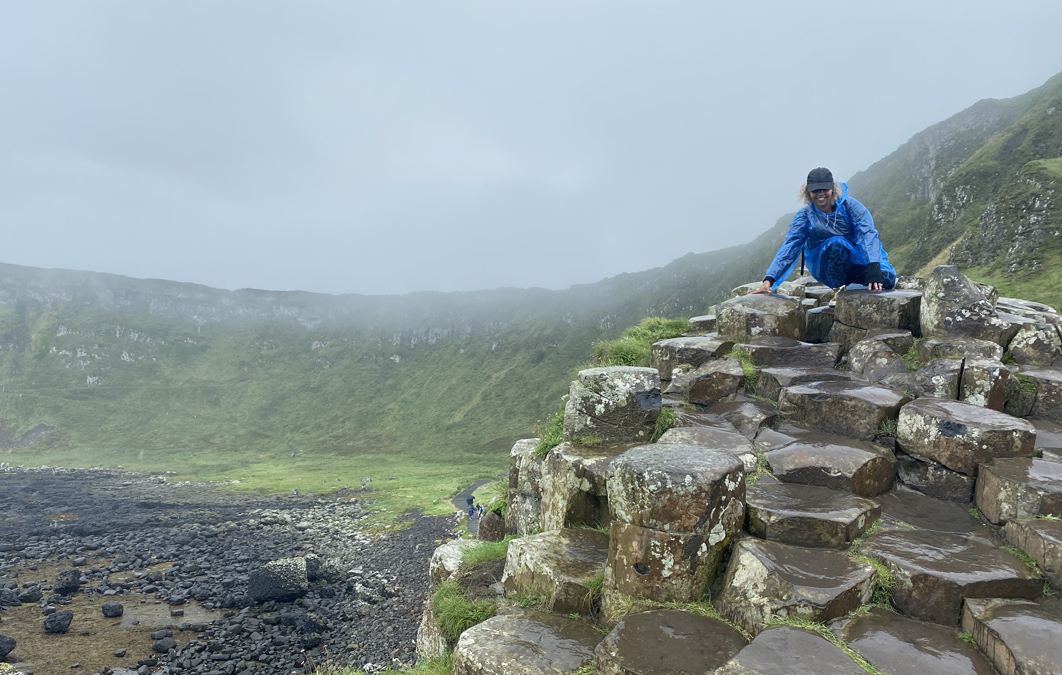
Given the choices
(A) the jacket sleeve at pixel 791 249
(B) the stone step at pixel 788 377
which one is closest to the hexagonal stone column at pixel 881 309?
(A) the jacket sleeve at pixel 791 249

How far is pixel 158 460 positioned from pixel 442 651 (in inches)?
5237

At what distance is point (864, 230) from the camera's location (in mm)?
11609

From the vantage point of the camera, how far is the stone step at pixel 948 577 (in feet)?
16.2

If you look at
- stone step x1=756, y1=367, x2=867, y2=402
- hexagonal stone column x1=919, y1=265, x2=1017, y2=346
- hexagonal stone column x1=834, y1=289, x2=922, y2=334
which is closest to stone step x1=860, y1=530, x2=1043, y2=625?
stone step x1=756, y1=367, x2=867, y2=402

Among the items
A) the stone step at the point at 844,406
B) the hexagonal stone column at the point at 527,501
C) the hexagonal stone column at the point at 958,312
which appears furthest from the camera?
the hexagonal stone column at the point at 527,501

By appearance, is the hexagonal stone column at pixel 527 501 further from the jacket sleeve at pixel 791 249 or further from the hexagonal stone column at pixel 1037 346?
the hexagonal stone column at pixel 1037 346

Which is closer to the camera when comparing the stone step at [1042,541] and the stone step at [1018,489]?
the stone step at [1042,541]

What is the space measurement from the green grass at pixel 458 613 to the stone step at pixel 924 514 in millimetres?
5419

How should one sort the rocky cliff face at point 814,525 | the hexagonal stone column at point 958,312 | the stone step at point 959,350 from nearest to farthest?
the rocky cliff face at point 814,525
the stone step at point 959,350
the hexagonal stone column at point 958,312

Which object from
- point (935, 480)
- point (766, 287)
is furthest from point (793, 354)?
point (935, 480)

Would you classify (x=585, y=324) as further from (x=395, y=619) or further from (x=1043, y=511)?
(x=1043, y=511)

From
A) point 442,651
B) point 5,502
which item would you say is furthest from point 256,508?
point 442,651

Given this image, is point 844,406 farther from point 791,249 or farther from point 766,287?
point 791,249

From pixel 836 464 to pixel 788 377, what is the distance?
3288mm
